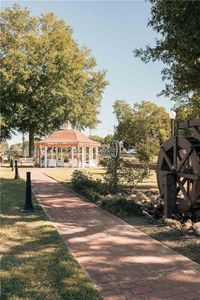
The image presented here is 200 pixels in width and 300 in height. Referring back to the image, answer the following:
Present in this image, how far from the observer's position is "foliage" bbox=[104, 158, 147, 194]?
1336cm

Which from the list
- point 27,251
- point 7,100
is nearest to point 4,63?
point 7,100

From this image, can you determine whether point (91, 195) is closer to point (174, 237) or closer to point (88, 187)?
point (88, 187)

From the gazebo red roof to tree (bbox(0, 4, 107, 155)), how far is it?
2953 millimetres

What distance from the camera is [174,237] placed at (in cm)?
718

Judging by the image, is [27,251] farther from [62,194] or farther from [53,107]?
[53,107]

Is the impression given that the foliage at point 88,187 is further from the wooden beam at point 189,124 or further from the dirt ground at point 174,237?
the wooden beam at point 189,124

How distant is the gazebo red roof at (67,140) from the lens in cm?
3572

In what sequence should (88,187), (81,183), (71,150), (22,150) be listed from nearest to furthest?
(88,187) → (81,183) → (71,150) → (22,150)

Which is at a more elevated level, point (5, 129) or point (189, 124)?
point (5, 129)

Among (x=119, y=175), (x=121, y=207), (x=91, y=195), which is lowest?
(x=121, y=207)

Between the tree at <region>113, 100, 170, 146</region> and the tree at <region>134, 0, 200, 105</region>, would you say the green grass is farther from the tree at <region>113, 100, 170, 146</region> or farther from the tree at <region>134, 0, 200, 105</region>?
the tree at <region>113, 100, 170, 146</region>

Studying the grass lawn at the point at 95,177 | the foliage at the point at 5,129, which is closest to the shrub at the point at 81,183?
the grass lawn at the point at 95,177

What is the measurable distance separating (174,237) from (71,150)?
29.9 m

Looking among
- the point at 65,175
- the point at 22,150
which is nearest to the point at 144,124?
the point at 22,150
